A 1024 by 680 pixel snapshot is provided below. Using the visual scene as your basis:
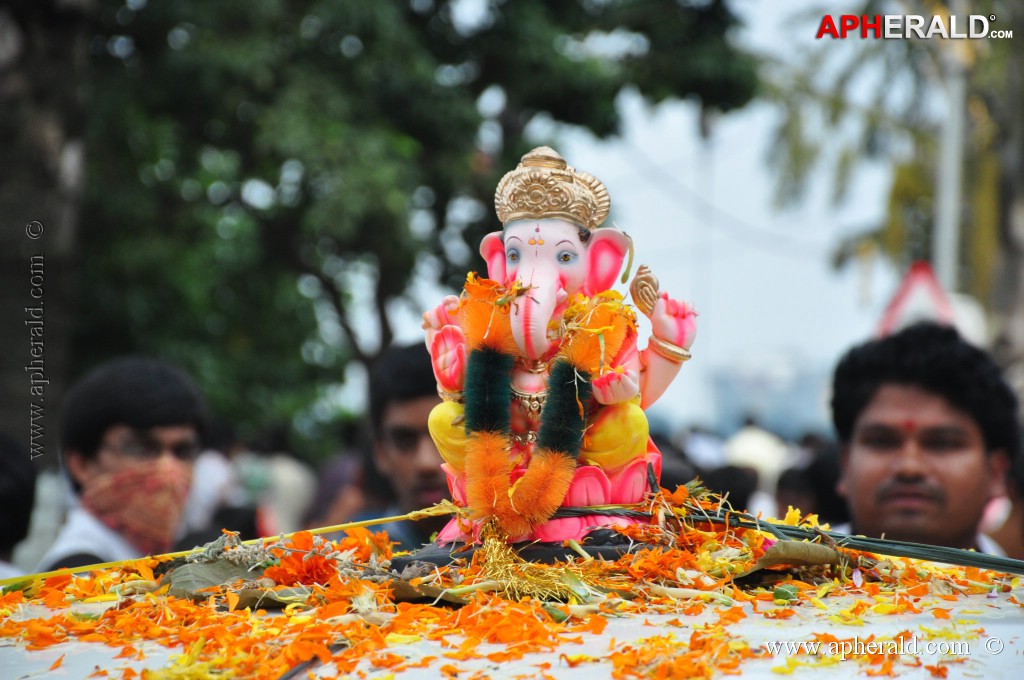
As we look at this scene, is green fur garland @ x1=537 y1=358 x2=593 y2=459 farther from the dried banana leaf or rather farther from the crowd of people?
the crowd of people

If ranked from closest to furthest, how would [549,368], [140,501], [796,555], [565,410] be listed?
[796,555]
[565,410]
[549,368]
[140,501]

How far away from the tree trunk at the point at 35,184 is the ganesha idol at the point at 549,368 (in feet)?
14.1

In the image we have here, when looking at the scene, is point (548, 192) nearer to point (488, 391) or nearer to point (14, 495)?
point (488, 391)

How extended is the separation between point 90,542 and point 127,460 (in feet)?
1.18

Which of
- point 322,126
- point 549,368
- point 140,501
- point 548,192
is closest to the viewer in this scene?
point 549,368

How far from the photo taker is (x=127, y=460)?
15.4 ft

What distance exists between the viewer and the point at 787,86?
845 inches

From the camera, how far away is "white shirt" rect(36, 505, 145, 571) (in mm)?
4410

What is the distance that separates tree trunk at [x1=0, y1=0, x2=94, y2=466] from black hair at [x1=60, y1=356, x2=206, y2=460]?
2138 millimetres

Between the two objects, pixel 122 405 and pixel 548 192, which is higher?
pixel 548 192

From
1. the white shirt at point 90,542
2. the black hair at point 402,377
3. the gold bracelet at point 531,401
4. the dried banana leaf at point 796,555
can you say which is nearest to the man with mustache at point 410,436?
the black hair at point 402,377

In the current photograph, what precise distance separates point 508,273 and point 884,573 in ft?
4.14

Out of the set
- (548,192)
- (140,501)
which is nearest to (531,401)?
(548,192)

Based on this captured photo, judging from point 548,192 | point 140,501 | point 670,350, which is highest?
point 548,192
